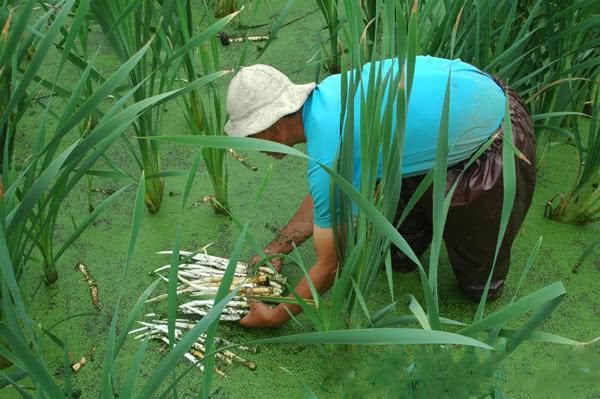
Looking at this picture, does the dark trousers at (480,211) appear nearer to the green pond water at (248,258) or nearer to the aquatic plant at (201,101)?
the green pond water at (248,258)

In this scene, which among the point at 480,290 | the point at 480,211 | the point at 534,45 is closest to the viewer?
the point at 480,211

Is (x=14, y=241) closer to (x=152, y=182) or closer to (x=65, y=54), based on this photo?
(x=65, y=54)

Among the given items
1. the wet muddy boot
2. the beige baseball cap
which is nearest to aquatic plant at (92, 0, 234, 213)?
the beige baseball cap

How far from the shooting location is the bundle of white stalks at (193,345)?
196 centimetres

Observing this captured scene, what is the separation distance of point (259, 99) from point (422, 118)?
1.21 ft

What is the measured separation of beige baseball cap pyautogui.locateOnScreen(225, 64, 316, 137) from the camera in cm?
175

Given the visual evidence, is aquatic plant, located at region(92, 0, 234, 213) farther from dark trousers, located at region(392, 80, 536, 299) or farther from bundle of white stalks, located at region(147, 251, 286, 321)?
dark trousers, located at region(392, 80, 536, 299)

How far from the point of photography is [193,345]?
1996mm

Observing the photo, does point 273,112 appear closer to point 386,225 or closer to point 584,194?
point 386,225

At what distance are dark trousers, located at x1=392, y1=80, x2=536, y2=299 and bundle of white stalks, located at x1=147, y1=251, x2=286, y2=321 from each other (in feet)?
1.32

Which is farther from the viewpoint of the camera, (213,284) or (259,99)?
(213,284)

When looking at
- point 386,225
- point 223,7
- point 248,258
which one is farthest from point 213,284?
point 223,7

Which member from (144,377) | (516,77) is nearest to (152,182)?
(144,377)

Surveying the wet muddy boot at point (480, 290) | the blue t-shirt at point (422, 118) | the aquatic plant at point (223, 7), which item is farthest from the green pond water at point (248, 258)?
the aquatic plant at point (223, 7)
